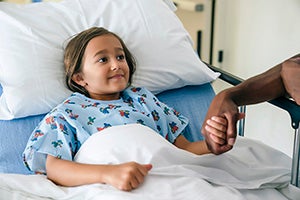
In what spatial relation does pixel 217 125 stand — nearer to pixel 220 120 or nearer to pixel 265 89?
pixel 220 120

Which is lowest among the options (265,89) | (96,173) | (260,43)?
(260,43)

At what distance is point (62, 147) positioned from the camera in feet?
4.30

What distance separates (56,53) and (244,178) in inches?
27.0

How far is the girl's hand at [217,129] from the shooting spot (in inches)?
47.0

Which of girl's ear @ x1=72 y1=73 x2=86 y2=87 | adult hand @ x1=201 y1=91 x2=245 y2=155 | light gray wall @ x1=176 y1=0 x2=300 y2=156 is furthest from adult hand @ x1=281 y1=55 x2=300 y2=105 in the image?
light gray wall @ x1=176 y1=0 x2=300 y2=156

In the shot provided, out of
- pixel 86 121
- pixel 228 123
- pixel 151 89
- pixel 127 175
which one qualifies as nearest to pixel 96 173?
pixel 127 175

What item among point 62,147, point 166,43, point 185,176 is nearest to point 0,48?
point 62,147

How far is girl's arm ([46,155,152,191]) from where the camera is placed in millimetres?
1127

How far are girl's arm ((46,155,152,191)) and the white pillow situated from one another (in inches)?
11.3

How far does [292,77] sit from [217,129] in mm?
307

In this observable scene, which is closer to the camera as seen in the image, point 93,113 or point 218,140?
point 218,140

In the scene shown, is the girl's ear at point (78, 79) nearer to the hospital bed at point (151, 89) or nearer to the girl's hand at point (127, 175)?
the hospital bed at point (151, 89)

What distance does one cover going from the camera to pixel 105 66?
145cm

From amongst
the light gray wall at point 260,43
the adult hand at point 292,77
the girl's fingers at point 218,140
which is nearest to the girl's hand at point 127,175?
the girl's fingers at point 218,140
